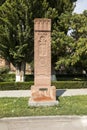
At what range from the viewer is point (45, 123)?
9.74m

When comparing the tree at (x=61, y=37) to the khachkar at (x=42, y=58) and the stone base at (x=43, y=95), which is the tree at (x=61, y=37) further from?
the stone base at (x=43, y=95)

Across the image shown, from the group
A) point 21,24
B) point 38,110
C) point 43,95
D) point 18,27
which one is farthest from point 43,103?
point 21,24

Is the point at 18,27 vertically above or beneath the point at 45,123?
above

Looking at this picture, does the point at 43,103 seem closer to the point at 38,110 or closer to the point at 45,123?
the point at 38,110

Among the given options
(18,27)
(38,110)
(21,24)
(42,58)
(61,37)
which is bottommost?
(38,110)

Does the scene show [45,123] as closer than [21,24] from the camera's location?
Yes

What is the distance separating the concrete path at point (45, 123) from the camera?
9.29 metres

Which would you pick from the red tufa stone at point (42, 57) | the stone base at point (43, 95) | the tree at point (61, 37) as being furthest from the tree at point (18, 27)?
the stone base at point (43, 95)

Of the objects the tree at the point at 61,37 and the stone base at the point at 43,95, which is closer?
the stone base at the point at 43,95

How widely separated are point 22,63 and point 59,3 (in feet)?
20.3

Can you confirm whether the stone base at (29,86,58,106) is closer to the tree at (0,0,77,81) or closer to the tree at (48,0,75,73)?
the tree at (48,0,75,73)

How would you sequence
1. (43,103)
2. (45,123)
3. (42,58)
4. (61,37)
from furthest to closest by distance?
(61,37) → (42,58) → (43,103) → (45,123)

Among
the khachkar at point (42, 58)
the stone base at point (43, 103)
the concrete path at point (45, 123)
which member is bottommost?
the stone base at point (43, 103)

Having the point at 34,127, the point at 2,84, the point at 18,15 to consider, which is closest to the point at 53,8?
the point at 18,15
